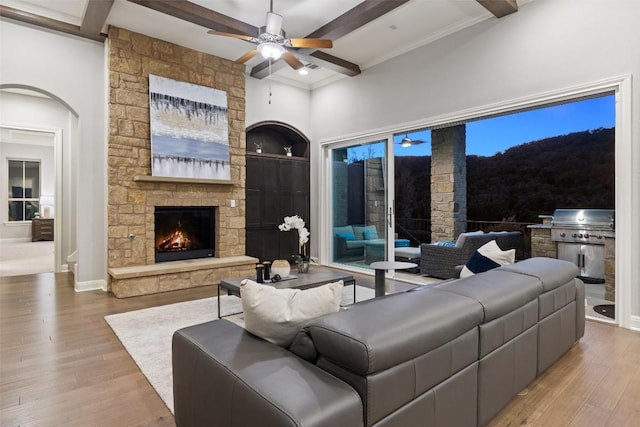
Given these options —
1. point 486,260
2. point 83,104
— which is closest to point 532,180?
point 486,260

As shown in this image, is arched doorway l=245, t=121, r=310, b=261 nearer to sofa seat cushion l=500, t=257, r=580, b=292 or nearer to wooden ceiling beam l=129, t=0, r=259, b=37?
wooden ceiling beam l=129, t=0, r=259, b=37

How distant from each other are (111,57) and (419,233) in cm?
766

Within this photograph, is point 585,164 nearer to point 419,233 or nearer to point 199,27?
point 419,233

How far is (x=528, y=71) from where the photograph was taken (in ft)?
13.3

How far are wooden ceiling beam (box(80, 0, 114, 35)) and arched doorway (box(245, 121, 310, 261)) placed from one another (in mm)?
2582

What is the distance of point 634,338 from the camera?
312 centimetres

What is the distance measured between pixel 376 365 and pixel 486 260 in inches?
85.7

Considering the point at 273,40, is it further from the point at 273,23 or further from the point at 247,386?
the point at 247,386

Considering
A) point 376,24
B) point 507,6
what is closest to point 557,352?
point 507,6

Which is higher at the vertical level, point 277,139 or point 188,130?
point 277,139

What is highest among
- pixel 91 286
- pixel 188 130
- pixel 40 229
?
pixel 188 130

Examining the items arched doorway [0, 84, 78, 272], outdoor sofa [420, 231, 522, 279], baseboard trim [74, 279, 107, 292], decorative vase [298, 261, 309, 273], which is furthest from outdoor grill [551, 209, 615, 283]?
arched doorway [0, 84, 78, 272]

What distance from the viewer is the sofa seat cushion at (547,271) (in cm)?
238

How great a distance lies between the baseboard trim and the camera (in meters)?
4.84
